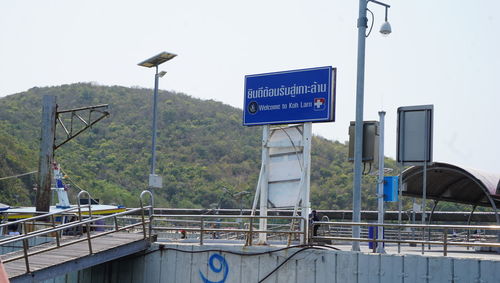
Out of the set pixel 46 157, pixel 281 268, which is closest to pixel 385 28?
pixel 281 268

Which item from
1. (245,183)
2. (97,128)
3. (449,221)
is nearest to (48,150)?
(449,221)

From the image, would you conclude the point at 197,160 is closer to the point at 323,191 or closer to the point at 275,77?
the point at 323,191

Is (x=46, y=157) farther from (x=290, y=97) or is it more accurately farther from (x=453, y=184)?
(x=453, y=184)

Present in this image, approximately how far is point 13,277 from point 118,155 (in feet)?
248

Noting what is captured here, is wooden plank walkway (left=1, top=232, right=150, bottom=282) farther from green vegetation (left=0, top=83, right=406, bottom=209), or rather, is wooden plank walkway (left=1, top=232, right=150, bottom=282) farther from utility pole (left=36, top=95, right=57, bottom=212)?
green vegetation (left=0, top=83, right=406, bottom=209)

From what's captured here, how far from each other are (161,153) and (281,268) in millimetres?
80206

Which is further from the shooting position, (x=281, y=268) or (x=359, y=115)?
(x=281, y=268)

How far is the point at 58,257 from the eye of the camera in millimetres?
16016

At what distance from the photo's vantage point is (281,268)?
1545 centimetres

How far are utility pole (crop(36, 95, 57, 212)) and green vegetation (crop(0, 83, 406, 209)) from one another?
36.1 m

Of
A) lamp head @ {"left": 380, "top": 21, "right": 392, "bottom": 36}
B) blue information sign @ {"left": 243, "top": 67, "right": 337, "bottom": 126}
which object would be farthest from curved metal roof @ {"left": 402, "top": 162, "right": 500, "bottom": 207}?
lamp head @ {"left": 380, "top": 21, "right": 392, "bottom": 36}

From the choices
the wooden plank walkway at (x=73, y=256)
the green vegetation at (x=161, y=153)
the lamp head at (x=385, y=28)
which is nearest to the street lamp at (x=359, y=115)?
the lamp head at (x=385, y=28)

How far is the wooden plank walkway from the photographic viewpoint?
14945mm

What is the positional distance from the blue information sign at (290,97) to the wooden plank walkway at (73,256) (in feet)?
15.2
